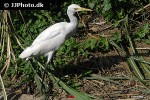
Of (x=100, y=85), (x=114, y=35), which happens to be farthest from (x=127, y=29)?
(x=100, y=85)

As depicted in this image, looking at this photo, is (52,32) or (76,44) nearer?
(52,32)

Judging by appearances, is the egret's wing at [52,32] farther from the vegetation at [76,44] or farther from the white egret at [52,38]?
the vegetation at [76,44]

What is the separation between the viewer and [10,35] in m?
5.19

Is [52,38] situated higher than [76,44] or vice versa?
[52,38]

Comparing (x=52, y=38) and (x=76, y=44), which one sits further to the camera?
(x=76, y=44)

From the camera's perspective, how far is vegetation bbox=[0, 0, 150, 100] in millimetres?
4605

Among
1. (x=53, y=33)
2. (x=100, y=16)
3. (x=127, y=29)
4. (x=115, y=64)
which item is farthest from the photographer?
(x=100, y=16)

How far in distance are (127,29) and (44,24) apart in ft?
3.57

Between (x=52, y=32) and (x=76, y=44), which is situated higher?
(x=52, y=32)

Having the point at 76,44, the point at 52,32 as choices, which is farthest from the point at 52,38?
the point at 76,44

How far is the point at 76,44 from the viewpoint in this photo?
521cm

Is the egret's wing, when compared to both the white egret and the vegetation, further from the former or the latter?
the vegetation

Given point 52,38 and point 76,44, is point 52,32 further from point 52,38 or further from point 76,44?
point 76,44

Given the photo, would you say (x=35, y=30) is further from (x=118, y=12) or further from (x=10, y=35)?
(x=118, y=12)
